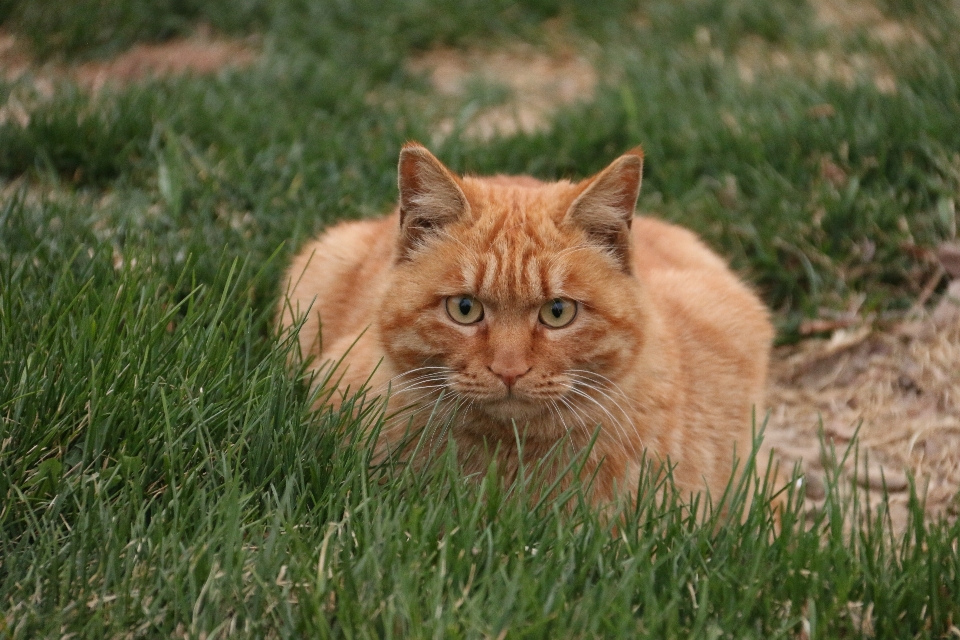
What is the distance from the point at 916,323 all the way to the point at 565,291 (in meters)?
1.98

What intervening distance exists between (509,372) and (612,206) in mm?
650

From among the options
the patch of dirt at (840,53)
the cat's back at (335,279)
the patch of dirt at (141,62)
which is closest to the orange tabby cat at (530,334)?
the cat's back at (335,279)

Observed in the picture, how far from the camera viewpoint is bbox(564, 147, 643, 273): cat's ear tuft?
296 cm

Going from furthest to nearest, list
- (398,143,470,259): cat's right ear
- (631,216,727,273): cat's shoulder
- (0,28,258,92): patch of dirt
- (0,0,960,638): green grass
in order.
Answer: (0,28,258,92): patch of dirt → (631,216,727,273): cat's shoulder → (398,143,470,259): cat's right ear → (0,0,960,638): green grass

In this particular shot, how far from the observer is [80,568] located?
7.61ft

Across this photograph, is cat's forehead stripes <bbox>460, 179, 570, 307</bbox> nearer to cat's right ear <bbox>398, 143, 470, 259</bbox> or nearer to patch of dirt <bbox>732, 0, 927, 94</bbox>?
cat's right ear <bbox>398, 143, 470, 259</bbox>

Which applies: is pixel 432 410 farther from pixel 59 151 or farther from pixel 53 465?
pixel 59 151

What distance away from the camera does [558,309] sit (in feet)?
9.68

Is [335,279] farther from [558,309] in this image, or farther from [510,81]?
[510,81]

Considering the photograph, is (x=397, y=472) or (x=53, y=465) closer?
(x=53, y=465)

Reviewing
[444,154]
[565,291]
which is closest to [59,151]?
[444,154]

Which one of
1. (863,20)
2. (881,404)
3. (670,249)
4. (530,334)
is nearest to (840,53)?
(863,20)

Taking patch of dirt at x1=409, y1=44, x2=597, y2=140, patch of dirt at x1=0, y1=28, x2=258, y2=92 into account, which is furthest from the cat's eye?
patch of dirt at x1=0, y1=28, x2=258, y2=92

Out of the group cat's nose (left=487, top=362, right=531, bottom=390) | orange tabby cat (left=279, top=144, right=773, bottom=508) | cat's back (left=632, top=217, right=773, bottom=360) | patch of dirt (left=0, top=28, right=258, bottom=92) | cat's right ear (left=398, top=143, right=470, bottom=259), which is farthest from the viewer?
patch of dirt (left=0, top=28, right=258, bottom=92)
